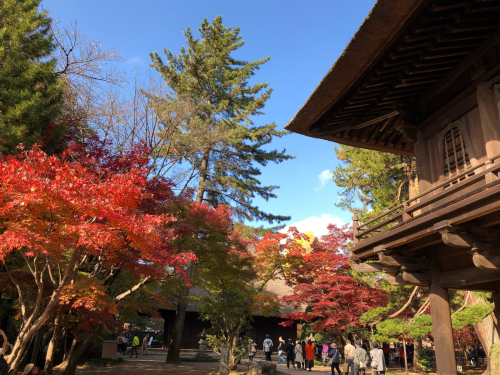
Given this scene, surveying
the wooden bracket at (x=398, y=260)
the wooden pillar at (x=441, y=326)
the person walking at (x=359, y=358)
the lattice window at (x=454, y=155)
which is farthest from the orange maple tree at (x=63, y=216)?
the person walking at (x=359, y=358)

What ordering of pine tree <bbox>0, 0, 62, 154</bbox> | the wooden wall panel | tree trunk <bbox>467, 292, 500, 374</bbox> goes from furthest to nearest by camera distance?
1. tree trunk <bbox>467, 292, 500, 374</bbox>
2. pine tree <bbox>0, 0, 62, 154</bbox>
3. the wooden wall panel

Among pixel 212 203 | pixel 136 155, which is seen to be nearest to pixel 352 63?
pixel 136 155

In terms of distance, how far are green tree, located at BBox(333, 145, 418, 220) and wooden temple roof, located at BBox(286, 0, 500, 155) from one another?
8555 millimetres

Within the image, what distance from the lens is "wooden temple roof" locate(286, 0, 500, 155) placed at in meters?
5.68

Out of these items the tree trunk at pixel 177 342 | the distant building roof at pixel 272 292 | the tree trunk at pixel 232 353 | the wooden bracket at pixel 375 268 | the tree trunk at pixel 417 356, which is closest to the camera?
the wooden bracket at pixel 375 268

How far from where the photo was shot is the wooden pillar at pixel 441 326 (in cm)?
620

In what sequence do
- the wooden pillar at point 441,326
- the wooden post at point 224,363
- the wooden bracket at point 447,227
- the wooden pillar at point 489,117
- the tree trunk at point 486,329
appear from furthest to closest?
1. the wooden post at point 224,363
2. the tree trunk at point 486,329
3. the wooden pillar at point 441,326
4. the wooden pillar at point 489,117
5. the wooden bracket at point 447,227

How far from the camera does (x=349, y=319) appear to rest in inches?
698

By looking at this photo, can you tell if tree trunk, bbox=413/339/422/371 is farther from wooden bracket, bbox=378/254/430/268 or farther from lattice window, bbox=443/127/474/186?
lattice window, bbox=443/127/474/186

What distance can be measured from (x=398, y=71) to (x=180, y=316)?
58.6 ft

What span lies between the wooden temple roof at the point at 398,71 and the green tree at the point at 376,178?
856 cm

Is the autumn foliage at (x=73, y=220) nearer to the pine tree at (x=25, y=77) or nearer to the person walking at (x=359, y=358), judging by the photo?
the pine tree at (x=25, y=77)

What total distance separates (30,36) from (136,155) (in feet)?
15.0

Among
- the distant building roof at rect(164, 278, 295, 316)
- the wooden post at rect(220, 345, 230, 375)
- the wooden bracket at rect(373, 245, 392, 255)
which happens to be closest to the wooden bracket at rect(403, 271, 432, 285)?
the wooden bracket at rect(373, 245, 392, 255)
